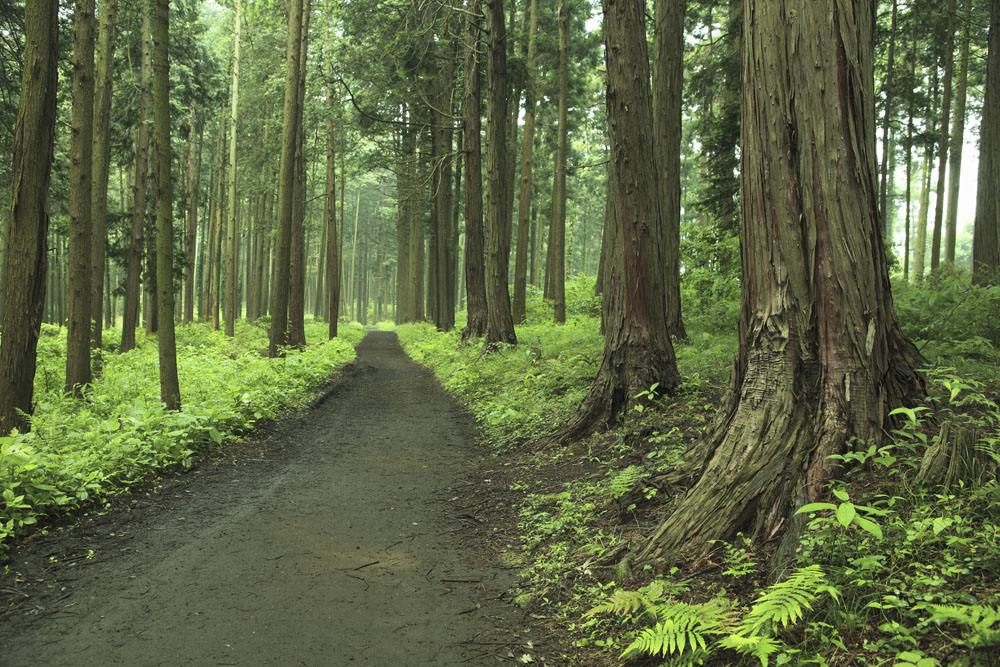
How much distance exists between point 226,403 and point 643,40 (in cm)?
765

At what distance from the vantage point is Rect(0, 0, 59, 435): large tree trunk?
652cm

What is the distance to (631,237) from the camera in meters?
7.36

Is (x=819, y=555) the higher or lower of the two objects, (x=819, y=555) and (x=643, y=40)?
the lower

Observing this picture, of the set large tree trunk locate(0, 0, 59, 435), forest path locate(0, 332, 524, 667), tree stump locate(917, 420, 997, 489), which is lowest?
forest path locate(0, 332, 524, 667)

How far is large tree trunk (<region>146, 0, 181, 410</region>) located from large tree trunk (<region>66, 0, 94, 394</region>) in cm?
205

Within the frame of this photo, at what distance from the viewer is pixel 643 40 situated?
7398 millimetres

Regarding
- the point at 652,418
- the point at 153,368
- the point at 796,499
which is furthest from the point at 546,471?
the point at 153,368

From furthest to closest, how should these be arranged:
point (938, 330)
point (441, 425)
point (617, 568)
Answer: point (441, 425), point (938, 330), point (617, 568)

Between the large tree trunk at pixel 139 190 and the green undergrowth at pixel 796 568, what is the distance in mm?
15560

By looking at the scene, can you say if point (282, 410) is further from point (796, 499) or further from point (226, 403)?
point (796, 499)

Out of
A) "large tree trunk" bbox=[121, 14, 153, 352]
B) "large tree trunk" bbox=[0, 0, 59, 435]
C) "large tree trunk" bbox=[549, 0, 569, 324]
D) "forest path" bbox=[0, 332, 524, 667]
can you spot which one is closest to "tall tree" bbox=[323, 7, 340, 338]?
"large tree trunk" bbox=[121, 14, 153, 352]

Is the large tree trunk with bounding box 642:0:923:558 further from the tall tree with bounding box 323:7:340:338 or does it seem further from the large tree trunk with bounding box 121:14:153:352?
the large tree trunk with bounding box 121:14:153:352

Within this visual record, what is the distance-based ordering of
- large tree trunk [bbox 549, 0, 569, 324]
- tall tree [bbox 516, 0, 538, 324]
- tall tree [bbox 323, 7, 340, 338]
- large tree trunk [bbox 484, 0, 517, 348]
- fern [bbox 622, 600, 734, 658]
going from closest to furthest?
1. fern [bbox 622, 600, 734, 658]
2. large tree trunk [bbox 484, 0, 517, 348]
3. large tree trunk [bbox 549, 0, 569, 324]
4. tall tree [bbox 516, 0, 538, 324]
5. tall tree [bbox 323, 7, 340, 338]

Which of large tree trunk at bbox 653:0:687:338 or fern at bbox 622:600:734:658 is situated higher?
large tree trunk at bbox 653:0:687:338
